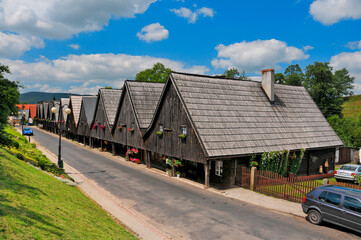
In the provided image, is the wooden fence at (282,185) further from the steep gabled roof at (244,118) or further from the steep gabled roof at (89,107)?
the steep gabled roof at (89,107)

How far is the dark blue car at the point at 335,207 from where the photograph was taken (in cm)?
1072

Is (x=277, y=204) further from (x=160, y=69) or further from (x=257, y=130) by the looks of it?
(x=160, y=69)

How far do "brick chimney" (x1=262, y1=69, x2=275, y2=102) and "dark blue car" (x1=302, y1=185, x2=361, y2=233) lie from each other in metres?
13.8

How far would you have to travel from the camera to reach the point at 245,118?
2133cm

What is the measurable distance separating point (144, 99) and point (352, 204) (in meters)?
23.1

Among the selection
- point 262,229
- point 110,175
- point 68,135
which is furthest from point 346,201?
point 68,135

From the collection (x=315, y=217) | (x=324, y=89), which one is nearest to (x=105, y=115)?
(x=315, y=217)

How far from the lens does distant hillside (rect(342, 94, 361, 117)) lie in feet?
308

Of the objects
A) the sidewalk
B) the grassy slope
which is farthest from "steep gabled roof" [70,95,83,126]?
the grassy slope

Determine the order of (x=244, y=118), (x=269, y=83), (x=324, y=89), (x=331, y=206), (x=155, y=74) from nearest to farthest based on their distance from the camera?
(x=331, y=206), (x=244, y=118), (x=269, y=83), (x=324, y=89), (x=155, y=74)

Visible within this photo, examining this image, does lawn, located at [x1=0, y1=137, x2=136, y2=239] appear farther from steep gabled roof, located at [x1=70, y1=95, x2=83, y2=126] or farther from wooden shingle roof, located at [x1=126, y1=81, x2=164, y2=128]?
steep gabled roof, located at [x1=70, y1=95, x2=83, y2=126]

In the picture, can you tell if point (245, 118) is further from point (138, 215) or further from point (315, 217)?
point (138, 215)

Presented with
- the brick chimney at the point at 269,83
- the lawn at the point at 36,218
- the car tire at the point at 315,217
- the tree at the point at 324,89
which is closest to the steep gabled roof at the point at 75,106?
the brick chimney at the point at 269,83

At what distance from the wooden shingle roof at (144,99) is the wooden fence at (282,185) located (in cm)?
1393
